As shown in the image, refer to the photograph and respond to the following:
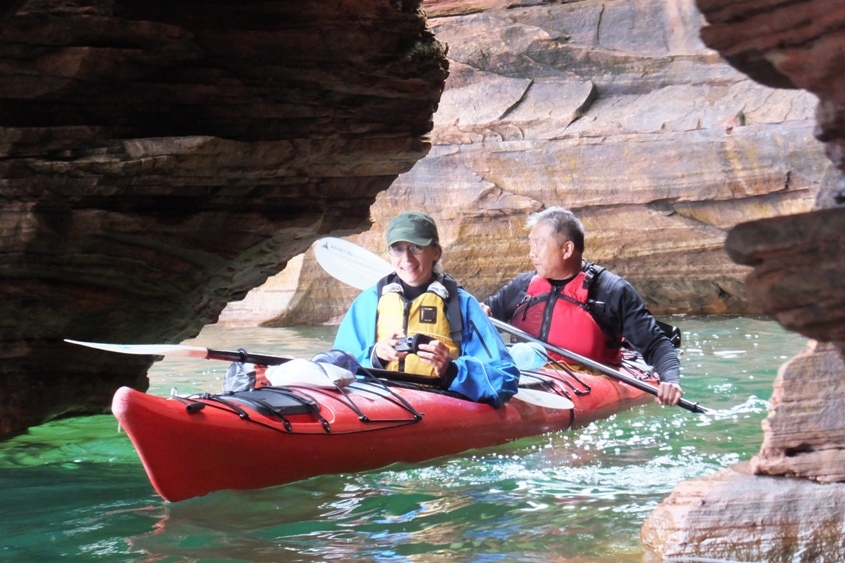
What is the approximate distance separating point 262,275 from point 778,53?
4904 millimetres

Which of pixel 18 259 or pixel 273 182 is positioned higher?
pixel 273 182

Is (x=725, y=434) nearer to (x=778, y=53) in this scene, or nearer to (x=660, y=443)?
(x=660, y=443)

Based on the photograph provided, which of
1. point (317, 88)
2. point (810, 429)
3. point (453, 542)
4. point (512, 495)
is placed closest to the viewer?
point (810, 429)

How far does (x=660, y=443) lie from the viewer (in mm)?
5406

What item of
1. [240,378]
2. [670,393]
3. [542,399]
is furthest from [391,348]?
[670,393]

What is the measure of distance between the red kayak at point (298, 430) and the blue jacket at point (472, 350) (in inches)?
4.0

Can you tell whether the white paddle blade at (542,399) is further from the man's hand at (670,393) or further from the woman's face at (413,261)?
the woman's face at (413,261)

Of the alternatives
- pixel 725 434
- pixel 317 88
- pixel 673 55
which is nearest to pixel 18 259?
pixel 317 88

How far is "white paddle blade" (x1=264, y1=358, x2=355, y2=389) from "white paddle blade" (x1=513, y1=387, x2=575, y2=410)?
115cm

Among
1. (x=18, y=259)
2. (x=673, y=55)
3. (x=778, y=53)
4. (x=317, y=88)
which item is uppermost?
(x=673, y=55)

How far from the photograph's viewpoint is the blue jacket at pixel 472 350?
5.14 meters

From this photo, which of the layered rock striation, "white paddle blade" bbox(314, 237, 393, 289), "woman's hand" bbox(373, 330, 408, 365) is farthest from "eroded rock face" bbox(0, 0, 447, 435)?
the layered rock striation

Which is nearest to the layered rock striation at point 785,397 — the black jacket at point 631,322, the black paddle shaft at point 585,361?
the black jacket at point 631,322

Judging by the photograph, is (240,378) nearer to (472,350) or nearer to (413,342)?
(413,342)
